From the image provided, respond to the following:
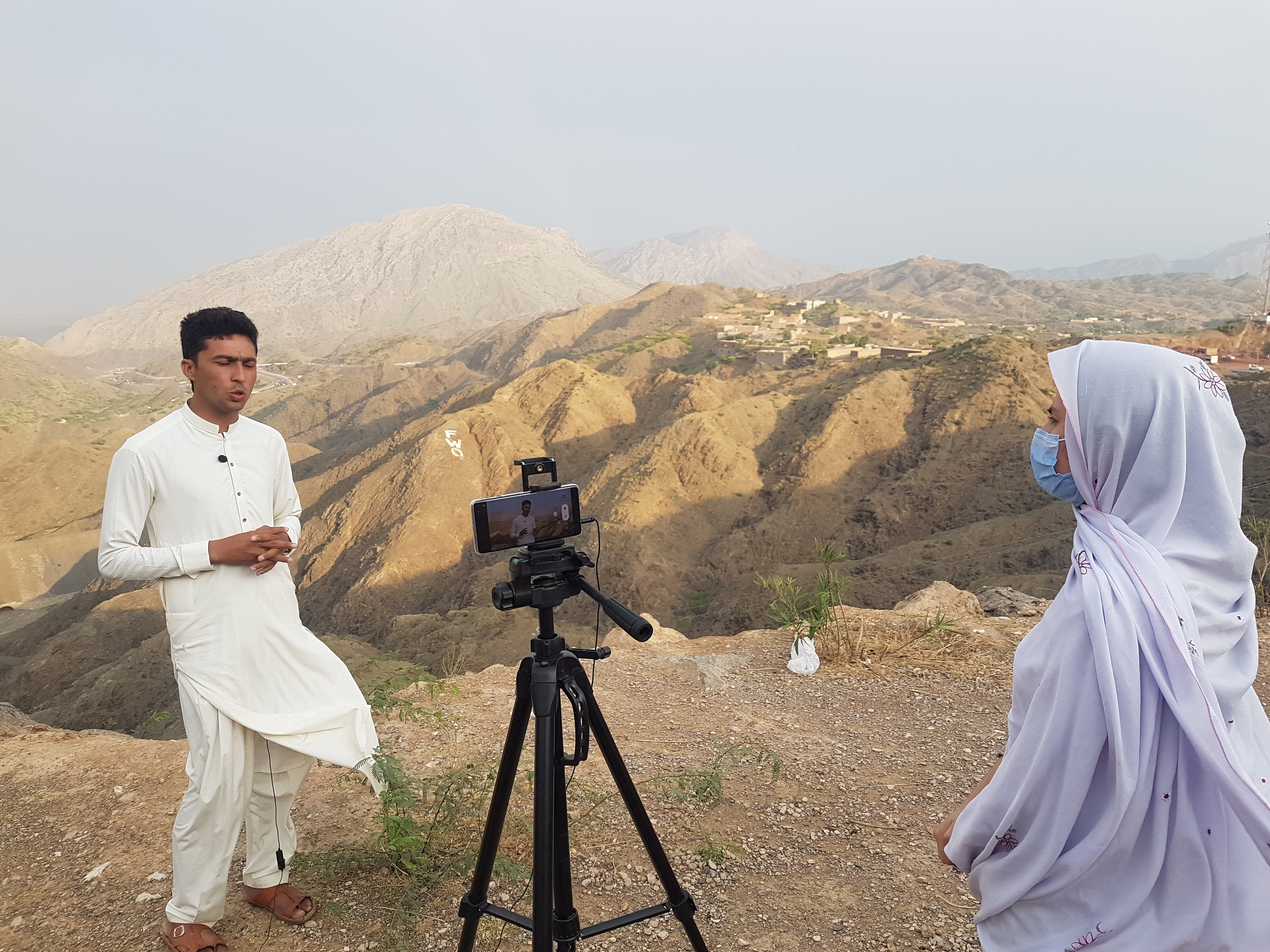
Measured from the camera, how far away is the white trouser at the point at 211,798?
2.34m

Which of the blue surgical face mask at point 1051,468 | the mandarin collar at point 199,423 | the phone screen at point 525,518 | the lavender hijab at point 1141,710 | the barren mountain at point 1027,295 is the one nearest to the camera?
the lavender hijab at point 1141,710

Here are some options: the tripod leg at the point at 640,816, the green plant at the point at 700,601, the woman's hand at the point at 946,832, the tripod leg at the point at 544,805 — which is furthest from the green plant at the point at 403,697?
the green plant at the point at 700,601

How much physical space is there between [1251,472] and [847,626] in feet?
42.2

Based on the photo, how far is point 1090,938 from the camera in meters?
1.33

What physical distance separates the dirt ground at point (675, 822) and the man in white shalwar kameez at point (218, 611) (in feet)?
1.67

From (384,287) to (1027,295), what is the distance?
100309 mm

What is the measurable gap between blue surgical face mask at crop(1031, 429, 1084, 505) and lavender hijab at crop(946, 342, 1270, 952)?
176mm

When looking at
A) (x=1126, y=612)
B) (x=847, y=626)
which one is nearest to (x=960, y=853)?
(x=1126, y=612)

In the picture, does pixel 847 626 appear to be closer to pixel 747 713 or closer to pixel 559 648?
pixel 747 713

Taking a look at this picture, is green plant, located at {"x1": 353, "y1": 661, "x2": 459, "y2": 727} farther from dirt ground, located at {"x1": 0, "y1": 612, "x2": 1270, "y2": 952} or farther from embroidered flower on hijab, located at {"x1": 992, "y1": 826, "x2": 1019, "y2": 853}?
embroidered flower on hijab, located at {"x1": 992, "y1": 826, "x2": 1019, "y2": 853}

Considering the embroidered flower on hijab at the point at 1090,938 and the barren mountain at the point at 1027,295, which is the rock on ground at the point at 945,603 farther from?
the barren mountain at the point at 1027,295

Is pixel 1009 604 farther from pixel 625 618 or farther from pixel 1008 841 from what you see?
pixel 625 618

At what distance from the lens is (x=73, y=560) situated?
→ 28188 mm

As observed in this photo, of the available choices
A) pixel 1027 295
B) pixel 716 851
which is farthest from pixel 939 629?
pixel 1027 295
